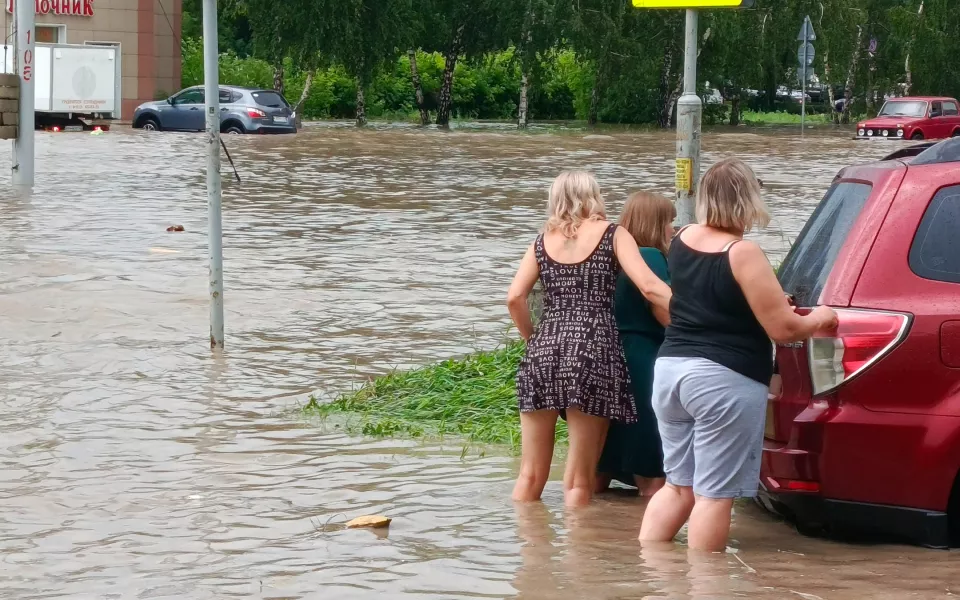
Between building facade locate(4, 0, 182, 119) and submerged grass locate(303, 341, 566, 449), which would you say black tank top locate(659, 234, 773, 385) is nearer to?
submerged grass locate(303, 341, 566, 449)

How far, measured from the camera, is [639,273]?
18.9 feet

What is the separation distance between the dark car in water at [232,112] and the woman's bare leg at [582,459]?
34352mm

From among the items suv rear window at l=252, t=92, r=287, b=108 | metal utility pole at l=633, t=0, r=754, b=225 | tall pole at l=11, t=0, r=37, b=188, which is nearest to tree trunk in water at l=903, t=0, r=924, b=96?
suv rear window at l=252, t=92, r=287, b=108

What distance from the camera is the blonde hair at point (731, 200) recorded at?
505cm

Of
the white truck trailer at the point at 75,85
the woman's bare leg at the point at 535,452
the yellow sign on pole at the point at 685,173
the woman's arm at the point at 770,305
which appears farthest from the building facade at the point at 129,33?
the woman's arm at the point at 770,305

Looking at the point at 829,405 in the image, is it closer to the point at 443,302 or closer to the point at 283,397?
the point at 283,397

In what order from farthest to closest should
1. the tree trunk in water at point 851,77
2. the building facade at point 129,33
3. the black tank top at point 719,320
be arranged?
the tree trunk in water at point 851,77 < the building facade at point 129,33 < the black tank top at point 719,320

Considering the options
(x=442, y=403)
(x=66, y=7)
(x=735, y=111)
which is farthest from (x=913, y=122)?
(x=442, y=403)

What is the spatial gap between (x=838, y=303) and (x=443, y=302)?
729 cm

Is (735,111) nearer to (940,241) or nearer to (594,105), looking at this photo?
(594,105)

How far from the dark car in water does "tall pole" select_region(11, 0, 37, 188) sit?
54.5 ft

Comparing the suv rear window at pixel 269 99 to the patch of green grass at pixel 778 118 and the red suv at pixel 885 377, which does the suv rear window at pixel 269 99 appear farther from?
the red suv at pixel 885 377

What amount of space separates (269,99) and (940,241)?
36055 millimetres

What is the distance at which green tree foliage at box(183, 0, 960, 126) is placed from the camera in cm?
4731
